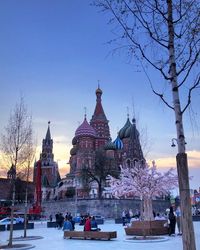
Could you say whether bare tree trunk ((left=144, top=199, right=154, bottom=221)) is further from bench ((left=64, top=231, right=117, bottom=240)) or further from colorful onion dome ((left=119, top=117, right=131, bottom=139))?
colorful onion dome ((left=119, top=117, right=131, bottom=139))

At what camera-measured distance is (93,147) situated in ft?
285

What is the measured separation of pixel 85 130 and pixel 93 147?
471 cm

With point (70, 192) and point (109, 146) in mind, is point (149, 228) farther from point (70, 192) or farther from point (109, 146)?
point (109, 146)

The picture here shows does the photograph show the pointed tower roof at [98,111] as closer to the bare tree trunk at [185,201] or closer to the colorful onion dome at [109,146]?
the colorful onion dome at [109,146]

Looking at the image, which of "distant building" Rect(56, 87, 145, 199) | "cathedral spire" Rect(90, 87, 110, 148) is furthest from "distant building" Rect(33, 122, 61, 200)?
"cathedral spire" Rect(90, 87, 110, 148)

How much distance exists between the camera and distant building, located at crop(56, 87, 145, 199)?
259 feet

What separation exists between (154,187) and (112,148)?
61.5m

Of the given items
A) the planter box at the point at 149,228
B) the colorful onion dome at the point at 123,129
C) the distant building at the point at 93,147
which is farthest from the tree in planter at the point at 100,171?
the planter box at the point at 149,228

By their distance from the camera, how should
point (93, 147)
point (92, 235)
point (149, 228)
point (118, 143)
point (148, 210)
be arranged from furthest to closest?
point (118, 143) → point (93, 147) → point (148, 210) → point (149, 228) → point (92, 235)

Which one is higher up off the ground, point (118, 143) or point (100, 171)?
point (118, 143)

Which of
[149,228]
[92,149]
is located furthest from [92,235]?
[92,149]

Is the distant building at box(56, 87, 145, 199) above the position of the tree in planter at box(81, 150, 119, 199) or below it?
above

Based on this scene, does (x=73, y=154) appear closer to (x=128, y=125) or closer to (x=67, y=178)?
(x=67, y=178)

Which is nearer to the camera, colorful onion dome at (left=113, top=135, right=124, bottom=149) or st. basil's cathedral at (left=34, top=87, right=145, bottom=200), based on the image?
st. basil's cathedral at (left=34, top=87, right=145, bottom=200)
